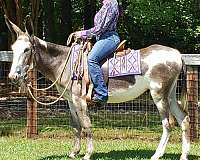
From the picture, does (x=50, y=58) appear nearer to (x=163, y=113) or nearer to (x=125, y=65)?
(x=125, y=65)

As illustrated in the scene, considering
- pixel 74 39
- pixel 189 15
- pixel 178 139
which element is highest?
pixel 189 15

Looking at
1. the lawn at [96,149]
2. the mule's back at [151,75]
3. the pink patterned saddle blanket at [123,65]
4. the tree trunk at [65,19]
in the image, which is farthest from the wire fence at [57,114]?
the tree trunk at [65,19]

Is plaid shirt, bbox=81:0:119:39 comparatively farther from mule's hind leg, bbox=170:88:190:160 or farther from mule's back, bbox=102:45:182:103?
mule's hind leg, bbox=170:88:190:160

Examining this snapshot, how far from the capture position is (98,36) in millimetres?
7547

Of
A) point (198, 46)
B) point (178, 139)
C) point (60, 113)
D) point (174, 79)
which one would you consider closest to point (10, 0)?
point (60, 113)

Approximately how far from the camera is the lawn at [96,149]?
7.87 m

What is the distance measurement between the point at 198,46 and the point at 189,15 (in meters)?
1.86

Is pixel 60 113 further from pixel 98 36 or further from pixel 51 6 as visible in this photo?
pixel 51 6

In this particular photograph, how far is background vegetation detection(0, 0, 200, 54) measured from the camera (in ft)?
56.3

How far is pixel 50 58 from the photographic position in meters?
7.73

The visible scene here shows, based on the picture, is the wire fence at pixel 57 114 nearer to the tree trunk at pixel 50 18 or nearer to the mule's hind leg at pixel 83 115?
the mule's hind leg at pixel 83 115

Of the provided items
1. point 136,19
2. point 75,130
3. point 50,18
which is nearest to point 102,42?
point 75,130

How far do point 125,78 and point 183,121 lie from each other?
1115 mm

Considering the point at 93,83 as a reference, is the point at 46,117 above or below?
below
